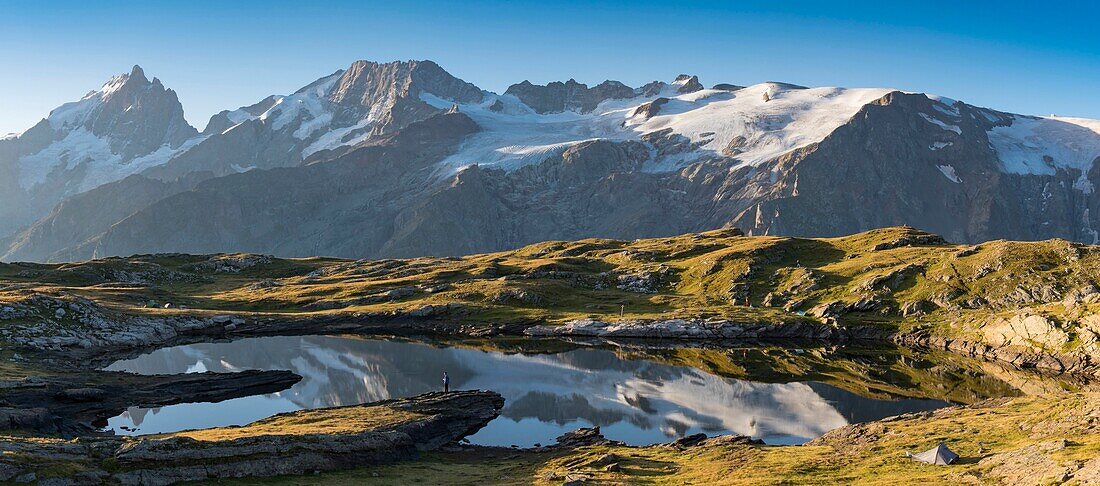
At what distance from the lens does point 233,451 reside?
4809 centimetres

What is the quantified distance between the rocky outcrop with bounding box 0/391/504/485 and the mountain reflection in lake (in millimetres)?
11349

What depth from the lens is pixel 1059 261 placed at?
138000 millimetres

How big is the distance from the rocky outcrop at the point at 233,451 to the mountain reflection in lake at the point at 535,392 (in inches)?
447

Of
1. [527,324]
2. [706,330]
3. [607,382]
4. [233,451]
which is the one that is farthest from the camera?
[527,324]

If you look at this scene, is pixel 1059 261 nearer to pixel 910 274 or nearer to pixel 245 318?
pixel 910 274

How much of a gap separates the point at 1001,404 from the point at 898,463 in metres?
29.0

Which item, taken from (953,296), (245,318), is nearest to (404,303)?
(245,318)

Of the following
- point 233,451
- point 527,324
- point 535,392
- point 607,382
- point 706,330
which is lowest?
point 607,382

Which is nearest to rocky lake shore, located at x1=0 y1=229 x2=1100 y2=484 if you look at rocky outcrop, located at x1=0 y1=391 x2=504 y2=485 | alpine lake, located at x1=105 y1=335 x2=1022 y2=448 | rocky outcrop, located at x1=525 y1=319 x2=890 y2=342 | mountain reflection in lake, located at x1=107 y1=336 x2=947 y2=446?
rocky outcrop, located at x1=0 y1=391 x2=504 y2=485

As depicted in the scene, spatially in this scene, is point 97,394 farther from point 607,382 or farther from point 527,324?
point 527,324

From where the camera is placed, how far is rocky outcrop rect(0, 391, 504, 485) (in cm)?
4328

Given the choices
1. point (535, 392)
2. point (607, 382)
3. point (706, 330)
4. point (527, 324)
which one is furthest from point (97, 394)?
point (706, 330)

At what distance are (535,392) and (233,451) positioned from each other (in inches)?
1892

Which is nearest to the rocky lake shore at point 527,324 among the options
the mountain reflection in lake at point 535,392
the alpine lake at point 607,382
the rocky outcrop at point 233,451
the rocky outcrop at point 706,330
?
the rocky outcrop at point 233,451
